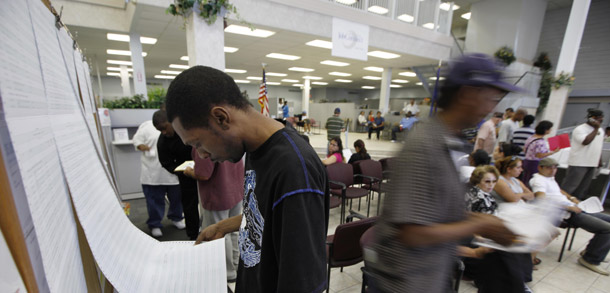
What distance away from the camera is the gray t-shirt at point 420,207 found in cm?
89

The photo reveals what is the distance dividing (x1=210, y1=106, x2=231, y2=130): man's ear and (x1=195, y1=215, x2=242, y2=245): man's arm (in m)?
0.53

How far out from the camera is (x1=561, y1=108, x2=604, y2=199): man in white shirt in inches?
149

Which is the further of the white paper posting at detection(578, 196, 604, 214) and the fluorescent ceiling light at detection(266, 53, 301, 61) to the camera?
the fluorescent ceiling light at detection(266, 53, 301, 61)

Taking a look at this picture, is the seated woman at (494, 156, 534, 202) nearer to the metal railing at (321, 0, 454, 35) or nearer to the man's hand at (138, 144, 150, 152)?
the man's hand at (138, 144, 150, 152)

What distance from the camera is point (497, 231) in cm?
91

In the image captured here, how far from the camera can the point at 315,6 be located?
5.89m

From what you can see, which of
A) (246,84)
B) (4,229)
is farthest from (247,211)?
(246,84)

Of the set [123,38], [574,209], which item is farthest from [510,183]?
[123,38]

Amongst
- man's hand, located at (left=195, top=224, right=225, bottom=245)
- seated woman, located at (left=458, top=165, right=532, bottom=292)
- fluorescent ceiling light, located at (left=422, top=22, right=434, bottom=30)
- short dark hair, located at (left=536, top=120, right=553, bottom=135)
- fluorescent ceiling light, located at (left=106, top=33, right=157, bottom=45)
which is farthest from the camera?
fluorescent ceiling light, located at (left=422, top=22, right=434, bottom=30)

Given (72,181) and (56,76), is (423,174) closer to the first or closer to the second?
(72,181)

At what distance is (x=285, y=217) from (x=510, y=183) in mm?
3013

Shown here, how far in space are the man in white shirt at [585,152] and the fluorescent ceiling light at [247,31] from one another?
606 cm

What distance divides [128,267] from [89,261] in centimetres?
9

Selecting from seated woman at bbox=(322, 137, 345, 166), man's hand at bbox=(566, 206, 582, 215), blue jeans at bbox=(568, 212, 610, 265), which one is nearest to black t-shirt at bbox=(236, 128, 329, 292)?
seated woman at bbox=(322, 137, 345, 166)
